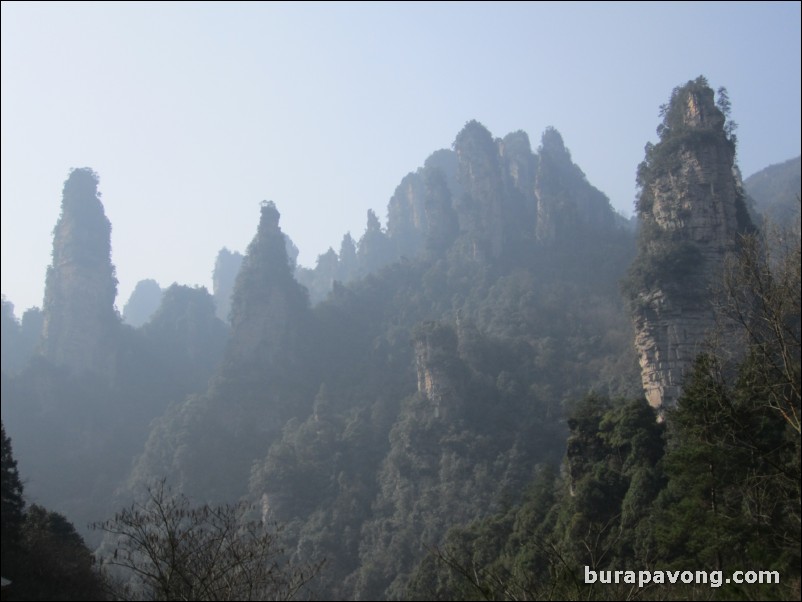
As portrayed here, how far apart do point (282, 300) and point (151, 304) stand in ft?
178

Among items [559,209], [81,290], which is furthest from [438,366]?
[81,290]

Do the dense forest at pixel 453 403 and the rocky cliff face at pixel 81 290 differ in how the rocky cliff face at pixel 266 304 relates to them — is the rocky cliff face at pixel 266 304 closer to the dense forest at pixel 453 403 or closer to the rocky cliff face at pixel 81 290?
the dense forest at pixel 453 403

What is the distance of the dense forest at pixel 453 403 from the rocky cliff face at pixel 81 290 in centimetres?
18

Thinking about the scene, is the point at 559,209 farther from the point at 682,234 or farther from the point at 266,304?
the point at 682,234

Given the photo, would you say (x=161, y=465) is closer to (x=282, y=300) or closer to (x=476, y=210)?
(x=282, y=300)

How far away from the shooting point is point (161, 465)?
5438cm

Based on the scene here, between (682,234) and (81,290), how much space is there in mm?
51005

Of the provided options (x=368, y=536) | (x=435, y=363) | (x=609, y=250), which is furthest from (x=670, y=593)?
(x=609, y=250)

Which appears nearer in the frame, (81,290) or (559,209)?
(81,290)

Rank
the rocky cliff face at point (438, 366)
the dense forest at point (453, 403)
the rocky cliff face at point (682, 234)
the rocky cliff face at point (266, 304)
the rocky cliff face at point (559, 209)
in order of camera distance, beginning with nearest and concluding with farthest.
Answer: the dense forest at point (453, 403)
the rocky cliff face at point (682, 234)
the rocky cliff face at point (438, 366)
the rocky cliff face at point (266, 304)
the rocky cliff face at point (559, 209)

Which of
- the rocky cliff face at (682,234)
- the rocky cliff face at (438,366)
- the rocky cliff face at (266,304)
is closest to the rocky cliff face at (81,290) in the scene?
the rocky cliff face at (266,304)

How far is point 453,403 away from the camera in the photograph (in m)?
48.4

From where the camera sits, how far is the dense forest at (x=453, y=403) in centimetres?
1402

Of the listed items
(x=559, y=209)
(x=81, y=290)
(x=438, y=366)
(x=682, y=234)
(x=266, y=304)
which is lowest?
(x=438, y=366)
